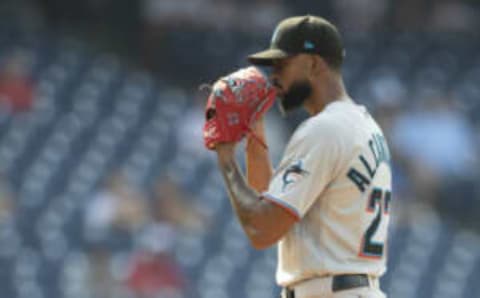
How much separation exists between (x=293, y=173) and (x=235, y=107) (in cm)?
33

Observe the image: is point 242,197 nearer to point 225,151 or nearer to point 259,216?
point 259,216

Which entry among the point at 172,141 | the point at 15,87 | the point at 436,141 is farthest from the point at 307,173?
the point at 436,141

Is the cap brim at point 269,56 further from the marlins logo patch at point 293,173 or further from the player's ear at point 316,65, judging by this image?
the marlins logo patch at point 293,173

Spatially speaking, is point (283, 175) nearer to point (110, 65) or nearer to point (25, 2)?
point (110, 65)

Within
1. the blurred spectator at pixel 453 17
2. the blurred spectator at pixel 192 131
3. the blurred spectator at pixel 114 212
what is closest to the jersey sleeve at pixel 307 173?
the blurred spectator at pixel 114 212

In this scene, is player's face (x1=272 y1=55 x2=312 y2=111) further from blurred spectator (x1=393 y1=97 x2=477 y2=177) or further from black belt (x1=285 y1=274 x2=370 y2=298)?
blurred spectator (x1=393 y1=97 x2=477 y2=177)

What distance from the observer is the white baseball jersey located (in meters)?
3.84

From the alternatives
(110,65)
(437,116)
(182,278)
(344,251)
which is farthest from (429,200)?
(344,251)

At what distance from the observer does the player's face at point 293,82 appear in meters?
4.02

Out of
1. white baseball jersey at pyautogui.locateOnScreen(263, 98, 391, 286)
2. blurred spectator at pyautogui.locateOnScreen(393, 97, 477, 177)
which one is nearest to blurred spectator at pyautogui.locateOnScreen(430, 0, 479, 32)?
blurred spectator at pyautogui.locateOnScreen(393, 97, 477, 177)

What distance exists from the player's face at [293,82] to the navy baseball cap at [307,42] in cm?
3

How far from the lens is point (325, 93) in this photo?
13.3 ft

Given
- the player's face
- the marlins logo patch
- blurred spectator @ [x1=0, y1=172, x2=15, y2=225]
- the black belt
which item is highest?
blurred spectator @ [x1=0, y1=172, x2=15, y2=225]

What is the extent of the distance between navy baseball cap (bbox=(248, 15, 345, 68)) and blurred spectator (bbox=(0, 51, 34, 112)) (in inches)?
224
